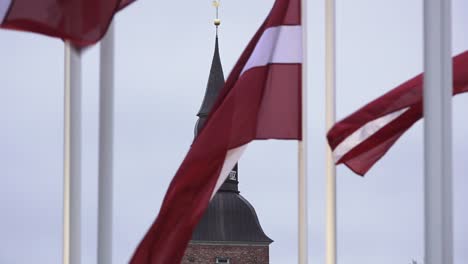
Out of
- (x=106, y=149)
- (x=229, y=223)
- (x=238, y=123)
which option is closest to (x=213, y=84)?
(x=229, y=223)

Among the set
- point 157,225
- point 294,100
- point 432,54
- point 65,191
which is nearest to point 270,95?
point 294,100

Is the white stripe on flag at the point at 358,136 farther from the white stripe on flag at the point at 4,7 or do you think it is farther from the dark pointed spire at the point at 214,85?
the dark pointed spire at the point at 214,85

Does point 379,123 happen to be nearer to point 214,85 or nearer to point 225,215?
point 214,85

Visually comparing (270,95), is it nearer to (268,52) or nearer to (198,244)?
(268,52)

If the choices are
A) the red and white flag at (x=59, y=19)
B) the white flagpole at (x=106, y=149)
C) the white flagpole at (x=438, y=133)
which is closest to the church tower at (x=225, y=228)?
the white flagpole at (x=106, y=149)

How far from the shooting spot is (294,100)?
13734 mm

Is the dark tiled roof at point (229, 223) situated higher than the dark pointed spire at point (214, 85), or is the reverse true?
the dark pointed spire at point (214, 85)

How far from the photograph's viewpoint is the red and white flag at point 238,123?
40.1ft

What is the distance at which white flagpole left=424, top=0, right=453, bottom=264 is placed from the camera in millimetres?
8992

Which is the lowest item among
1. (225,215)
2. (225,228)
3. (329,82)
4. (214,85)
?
(225,228)

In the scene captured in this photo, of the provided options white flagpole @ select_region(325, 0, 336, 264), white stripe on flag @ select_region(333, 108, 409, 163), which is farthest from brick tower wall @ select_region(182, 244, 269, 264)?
white stripe on flag @ select_region(333, 108, 409, 163)

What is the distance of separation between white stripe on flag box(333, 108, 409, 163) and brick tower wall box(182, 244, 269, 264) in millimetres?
65383

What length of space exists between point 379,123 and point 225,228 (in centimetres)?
6415

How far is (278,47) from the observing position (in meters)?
13.5
